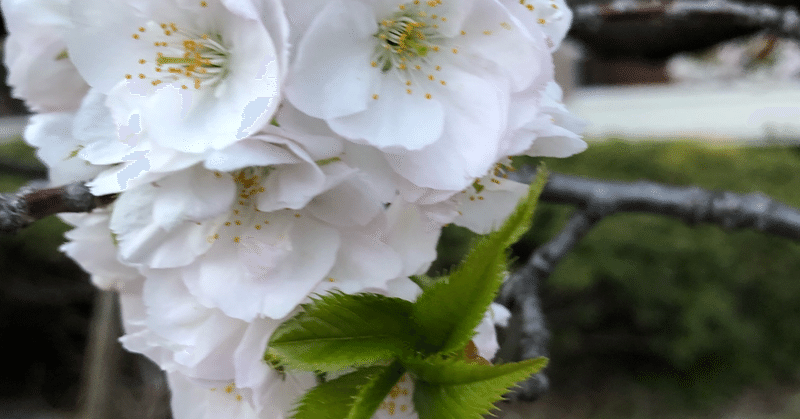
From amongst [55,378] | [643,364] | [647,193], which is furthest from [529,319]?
[55,378]

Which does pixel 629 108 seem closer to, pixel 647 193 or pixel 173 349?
pixel 647 193

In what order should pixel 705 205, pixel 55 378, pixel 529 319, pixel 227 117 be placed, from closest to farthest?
pixel 227 117, pixel 529 319, pixel 705 205, pixel 55 378

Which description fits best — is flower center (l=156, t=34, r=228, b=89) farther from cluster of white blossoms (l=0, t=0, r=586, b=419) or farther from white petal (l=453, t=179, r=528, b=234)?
white petal (l=453, t=179, r=528, b=234)

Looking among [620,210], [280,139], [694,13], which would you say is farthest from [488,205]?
[694,13]

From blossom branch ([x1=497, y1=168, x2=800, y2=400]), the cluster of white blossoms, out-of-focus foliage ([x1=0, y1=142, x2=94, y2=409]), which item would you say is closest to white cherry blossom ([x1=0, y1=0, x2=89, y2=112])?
the cluster of white blossoms

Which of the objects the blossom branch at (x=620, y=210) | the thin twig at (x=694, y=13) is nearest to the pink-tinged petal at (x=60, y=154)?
the blossom branch at (x=620, y=210)

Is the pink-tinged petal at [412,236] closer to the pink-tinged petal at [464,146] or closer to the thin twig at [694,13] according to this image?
the pink-tinged petal at [464,146]
